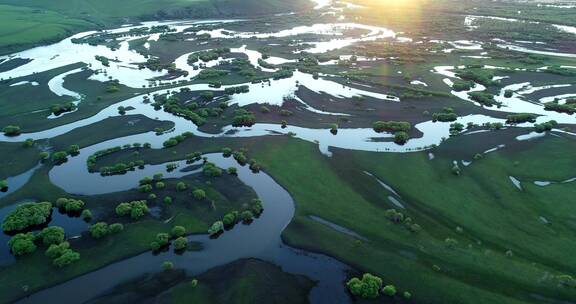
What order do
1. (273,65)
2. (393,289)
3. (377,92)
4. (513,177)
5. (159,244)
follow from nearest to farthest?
(393,289)
(159,244)
(513,177)
(377,92)
(273,65)

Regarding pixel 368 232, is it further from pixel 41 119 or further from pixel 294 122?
pixel 41 119

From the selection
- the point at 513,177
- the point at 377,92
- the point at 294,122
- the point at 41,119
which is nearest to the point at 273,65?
the point at 377,92

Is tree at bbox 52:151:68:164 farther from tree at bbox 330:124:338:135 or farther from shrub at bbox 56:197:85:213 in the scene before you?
tree at bbox 330:124:338:135

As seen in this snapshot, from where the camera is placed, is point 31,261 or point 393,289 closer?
point 393,289

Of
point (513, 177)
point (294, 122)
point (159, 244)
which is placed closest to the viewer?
point (159, 244)

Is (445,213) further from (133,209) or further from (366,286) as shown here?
(133,209)
